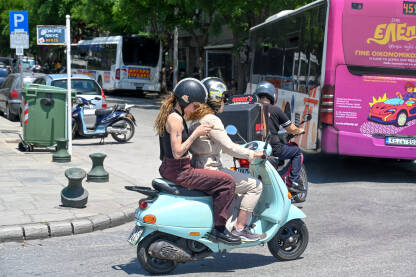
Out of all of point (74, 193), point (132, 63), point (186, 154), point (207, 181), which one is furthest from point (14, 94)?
point (207, 181)

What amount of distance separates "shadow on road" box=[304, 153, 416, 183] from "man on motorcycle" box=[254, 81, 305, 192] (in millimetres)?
2076

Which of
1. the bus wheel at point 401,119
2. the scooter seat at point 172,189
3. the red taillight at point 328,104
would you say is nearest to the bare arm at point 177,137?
the scooter seat at point 172,189

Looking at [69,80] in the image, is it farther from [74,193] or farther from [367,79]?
[367,79]

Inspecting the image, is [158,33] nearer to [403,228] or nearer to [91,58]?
[91,58]

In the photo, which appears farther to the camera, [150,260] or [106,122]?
[106,122]

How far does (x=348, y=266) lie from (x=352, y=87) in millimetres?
4919

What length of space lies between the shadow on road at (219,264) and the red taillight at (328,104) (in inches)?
178

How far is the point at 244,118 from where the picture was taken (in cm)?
689

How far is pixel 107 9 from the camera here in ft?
115

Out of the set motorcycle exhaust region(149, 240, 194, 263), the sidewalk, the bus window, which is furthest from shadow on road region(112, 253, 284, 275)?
the bus window

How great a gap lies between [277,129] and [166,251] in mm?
3507

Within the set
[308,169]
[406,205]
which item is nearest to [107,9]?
[308,169]

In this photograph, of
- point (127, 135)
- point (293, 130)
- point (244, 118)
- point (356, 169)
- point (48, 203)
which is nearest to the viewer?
point (244, 118)

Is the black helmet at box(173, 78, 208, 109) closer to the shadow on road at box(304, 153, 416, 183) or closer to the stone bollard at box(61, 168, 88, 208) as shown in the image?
the stone bollard at box(61, 168, 88, 208)
